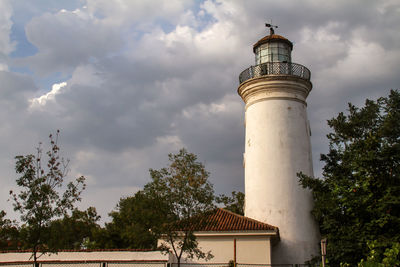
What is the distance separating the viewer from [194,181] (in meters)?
16.3

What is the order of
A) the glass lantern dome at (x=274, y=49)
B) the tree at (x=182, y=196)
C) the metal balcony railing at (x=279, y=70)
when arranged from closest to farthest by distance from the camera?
the tree at (x=182, y=196) < the metal balcony railing at (x=279, y=70) < the glass lantern dome at (x=274, y=49)

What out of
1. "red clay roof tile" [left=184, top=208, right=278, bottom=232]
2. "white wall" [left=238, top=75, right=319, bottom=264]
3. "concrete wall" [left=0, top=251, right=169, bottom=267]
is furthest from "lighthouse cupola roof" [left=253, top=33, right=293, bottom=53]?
"concrete wall" [left=0, top=251, right=169, bottom=267]

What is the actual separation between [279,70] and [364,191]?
25.9 feet

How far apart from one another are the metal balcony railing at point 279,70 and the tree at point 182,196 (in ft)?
27.2

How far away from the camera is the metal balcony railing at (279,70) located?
2236cm

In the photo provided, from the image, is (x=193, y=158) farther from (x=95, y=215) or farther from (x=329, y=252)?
(x=95, y=215)

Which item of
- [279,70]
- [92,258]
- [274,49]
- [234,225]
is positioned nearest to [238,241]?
[234,225]

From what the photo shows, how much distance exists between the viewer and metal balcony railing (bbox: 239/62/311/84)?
73.4 ft

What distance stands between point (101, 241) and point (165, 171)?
23.2 meters

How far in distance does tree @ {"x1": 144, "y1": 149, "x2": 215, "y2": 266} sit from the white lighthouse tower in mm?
5384

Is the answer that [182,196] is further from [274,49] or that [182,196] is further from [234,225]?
[274,49]

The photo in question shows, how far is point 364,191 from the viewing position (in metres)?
18.4

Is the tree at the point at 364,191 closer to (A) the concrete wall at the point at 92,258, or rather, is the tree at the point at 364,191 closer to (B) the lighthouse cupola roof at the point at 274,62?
(B) the lighthouse cupola roof at the point at 274,62

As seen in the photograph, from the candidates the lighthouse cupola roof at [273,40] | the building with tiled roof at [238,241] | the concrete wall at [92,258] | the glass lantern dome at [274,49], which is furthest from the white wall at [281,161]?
the concrete wall at [92,258]
